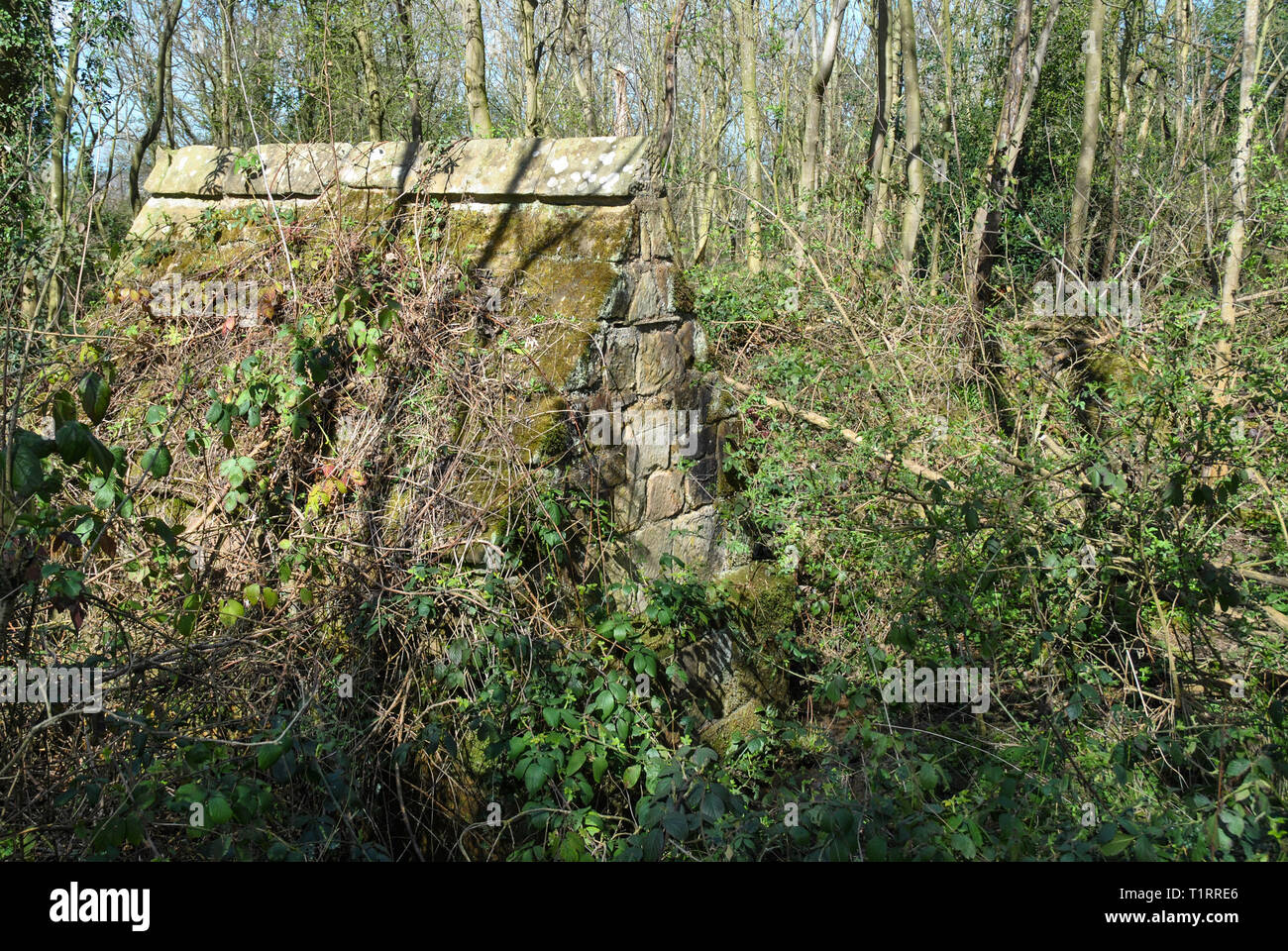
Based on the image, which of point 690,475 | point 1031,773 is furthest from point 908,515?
point 1031,773

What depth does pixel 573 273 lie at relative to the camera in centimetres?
452

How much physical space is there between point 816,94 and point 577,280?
15.2 ft

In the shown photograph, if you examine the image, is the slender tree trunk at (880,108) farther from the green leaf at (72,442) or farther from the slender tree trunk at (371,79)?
the green leaf at (72,442)

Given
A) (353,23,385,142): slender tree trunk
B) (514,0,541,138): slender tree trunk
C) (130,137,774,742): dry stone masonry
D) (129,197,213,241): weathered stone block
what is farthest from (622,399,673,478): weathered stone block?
(353,23,385,142): slender tree trunk

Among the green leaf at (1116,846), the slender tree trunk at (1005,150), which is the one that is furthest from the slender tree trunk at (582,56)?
the green leaf at (1116,846)

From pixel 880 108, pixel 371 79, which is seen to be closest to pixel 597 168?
pixel 880 108

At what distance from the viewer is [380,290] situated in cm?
448

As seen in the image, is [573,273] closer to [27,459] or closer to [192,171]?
[192,171]

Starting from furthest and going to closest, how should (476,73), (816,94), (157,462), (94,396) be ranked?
(816,94), (476,73), (157,462), (94,396)

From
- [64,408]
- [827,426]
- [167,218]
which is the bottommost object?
[827,426]

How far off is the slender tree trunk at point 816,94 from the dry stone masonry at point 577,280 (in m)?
3.26

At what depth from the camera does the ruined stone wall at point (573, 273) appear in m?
4.34

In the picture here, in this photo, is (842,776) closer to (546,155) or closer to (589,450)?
(589,450)

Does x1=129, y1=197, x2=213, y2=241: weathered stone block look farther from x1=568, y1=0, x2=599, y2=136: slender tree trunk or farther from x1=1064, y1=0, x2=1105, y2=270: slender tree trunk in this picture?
x1=1064, y1=0, x2=1105, y2=270: slender tree trunk
